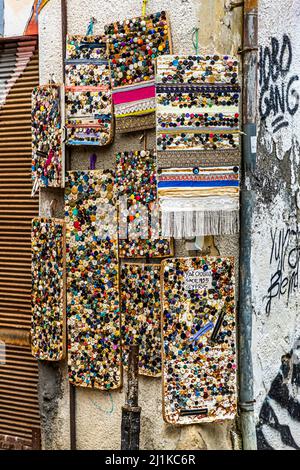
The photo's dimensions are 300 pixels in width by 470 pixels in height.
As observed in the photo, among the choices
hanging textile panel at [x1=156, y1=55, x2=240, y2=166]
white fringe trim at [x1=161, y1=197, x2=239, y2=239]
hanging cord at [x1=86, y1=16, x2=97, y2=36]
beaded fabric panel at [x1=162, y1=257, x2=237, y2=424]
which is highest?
hanging cord at [x1=86, y1=16, x2=97, y2=36]

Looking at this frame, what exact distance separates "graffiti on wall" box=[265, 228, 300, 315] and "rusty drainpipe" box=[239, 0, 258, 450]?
0.23 m

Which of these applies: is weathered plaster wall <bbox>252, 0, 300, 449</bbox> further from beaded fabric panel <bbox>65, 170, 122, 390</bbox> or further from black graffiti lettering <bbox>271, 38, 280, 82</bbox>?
beaded fabric panel <bbox>65, 170, 122, 390</bbox>

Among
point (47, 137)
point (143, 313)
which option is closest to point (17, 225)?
point (47, 137)

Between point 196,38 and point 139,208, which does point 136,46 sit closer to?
point 196,38

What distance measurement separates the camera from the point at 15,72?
5270 mm

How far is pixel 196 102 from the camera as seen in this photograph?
4.10 metres

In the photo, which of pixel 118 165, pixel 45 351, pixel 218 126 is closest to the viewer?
pixel 218 126

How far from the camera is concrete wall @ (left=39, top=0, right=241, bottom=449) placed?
4250mm

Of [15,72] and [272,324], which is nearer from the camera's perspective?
[272,324]

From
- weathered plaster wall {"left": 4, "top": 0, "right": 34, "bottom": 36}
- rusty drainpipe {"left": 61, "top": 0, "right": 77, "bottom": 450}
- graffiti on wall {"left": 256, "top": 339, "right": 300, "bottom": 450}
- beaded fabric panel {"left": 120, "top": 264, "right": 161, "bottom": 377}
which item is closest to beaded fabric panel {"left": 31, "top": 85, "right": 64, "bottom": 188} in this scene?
rusty drainpipe {"left": 61, "top": 0, "right": 77, "bottom": 450}

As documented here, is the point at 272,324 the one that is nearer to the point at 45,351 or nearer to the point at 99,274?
the point at 99,274

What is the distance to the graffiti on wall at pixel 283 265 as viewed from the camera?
14.9 feet

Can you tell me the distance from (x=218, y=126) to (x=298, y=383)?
1.79m

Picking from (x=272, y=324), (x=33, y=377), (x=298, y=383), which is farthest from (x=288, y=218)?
(x=33, y=377)
